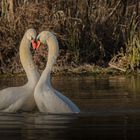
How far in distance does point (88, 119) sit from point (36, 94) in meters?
1.31

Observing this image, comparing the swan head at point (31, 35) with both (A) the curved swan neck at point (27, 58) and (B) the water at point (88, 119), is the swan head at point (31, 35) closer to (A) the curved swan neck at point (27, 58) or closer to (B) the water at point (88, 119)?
(A) the curved swan neck at point (27, 58)

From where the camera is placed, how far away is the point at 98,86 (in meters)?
19.5

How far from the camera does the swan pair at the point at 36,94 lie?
45.9 ft

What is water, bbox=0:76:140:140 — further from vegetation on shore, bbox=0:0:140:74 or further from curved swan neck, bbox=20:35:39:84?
vegetation on shore, bbox=0:0:140:74

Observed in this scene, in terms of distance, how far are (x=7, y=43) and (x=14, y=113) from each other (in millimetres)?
11260

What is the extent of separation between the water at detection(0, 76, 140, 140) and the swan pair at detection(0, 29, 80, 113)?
0.22m

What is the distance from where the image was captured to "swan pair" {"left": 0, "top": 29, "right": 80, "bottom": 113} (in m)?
14.0

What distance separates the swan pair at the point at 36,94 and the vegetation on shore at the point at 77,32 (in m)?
8.78

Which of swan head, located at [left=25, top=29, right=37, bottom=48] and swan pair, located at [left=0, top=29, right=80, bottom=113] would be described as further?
swan head, located at [left=25, top=29, right=37, bottom=48]

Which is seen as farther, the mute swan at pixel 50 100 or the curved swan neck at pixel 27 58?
the curved swan neck at pixel 27 58

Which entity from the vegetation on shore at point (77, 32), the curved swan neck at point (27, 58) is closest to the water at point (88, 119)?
the curved swan neck at point (27, 58)

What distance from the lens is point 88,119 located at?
13312 mm

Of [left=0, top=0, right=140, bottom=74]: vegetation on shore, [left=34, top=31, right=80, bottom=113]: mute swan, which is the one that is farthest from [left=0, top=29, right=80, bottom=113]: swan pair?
[left=0, top=0, right=140, bottom=74]: vegetation on shore

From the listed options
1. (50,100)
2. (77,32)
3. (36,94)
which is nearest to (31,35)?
(36,94)
